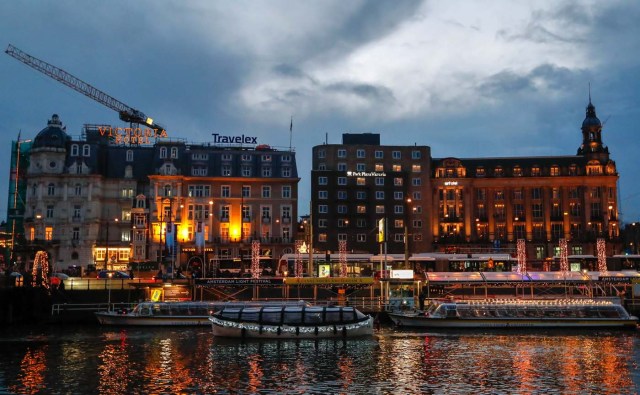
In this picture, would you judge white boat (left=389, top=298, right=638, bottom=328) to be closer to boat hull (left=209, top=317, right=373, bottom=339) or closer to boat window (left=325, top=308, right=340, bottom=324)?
boat window (left=325, top=308, right=340, bottom=324)

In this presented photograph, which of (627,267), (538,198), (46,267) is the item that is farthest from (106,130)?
(627,267)

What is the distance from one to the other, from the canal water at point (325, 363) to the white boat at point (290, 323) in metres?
1.49

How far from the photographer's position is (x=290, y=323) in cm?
6153

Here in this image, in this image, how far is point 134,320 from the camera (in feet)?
237

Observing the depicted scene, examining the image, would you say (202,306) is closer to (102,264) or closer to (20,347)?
(20,347)

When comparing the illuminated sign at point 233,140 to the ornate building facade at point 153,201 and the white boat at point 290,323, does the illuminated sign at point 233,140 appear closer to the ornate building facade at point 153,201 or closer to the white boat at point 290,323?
the ornate building facade at point 153,201

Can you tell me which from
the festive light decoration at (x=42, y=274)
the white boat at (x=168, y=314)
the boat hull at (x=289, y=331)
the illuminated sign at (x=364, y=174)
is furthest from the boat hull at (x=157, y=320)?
the illuminated sign at (x=364, y=174)

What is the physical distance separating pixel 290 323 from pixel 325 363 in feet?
46.3

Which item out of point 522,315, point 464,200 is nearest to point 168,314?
point 522,315

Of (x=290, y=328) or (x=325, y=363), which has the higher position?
(x=290, y=328)

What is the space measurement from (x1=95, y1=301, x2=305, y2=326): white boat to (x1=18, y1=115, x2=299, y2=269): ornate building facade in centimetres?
4601

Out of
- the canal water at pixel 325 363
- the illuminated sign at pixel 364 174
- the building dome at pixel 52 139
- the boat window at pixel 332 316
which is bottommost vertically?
the canal water at pixel 325 363

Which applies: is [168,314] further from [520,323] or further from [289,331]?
[520,323]

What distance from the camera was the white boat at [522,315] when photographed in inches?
2746
